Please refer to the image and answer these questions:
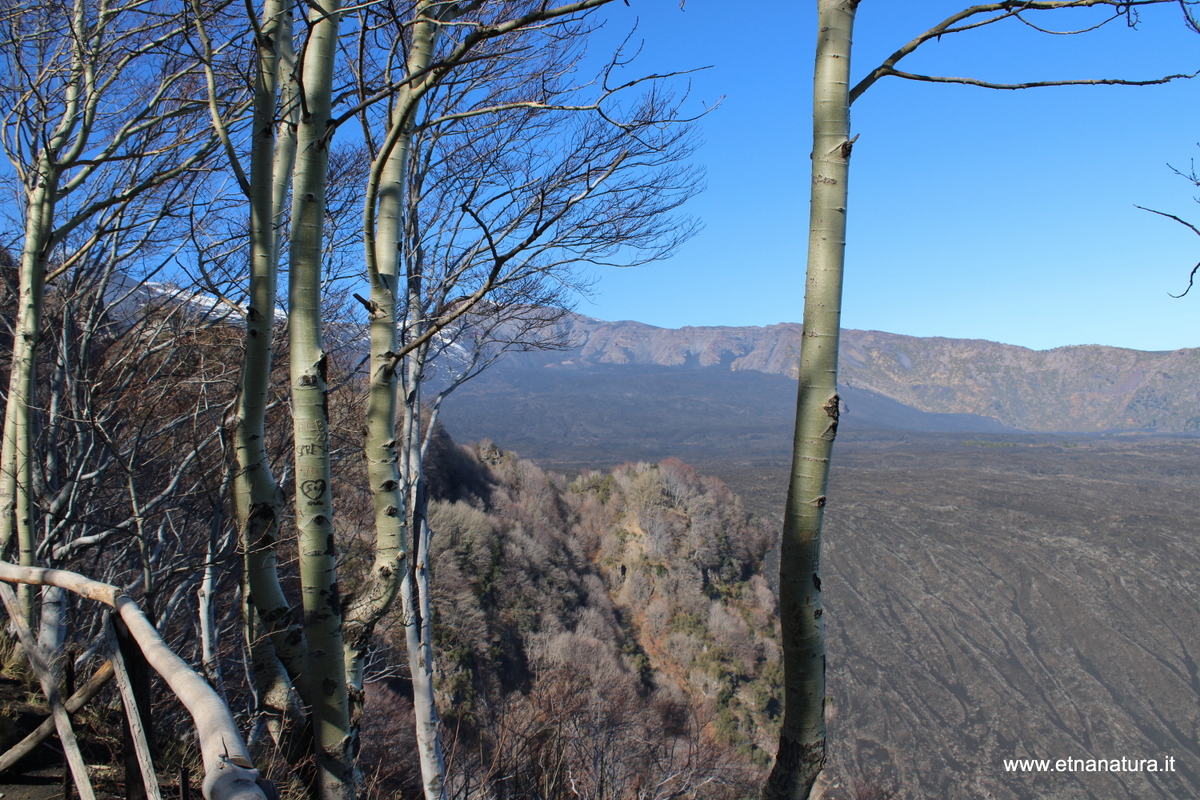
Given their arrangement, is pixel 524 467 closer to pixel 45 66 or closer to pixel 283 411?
pixel 283 411

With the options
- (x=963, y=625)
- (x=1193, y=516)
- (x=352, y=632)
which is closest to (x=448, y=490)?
(x=352, y=632)

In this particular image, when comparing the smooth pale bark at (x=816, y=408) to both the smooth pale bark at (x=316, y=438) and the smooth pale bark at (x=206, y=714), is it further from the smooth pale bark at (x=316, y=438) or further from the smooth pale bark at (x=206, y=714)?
the smooth pale bark at (x=316, y=438)

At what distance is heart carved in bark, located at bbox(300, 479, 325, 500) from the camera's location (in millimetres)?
2006

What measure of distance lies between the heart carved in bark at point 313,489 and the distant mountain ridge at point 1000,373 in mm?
143361

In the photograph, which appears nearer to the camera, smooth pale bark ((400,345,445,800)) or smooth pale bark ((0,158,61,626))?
smooth pale bark ((0,158,61,626))

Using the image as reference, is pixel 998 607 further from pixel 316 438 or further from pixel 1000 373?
pixel 1000 373

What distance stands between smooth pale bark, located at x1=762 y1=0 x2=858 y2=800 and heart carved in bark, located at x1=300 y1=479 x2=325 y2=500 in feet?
4.82

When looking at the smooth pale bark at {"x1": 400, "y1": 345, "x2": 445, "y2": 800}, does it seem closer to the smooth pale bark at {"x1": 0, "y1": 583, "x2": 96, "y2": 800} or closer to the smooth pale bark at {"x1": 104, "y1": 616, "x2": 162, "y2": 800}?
the smooth pale bark at {"x1": 0, "y1": 583, "x2": 96, "y2": 800}

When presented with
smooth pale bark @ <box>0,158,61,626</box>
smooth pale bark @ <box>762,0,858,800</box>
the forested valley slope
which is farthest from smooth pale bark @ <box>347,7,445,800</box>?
the forested valley slope

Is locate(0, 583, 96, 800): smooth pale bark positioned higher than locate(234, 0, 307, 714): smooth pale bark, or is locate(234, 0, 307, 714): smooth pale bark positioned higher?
locate(234, 0, 307, 714): smooth pale bark

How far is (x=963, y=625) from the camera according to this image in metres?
35.6

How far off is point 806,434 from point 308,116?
1798 mm

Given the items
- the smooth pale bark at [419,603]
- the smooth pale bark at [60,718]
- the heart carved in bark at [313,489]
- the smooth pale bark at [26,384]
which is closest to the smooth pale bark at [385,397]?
the heart carved in bark at [313,489]

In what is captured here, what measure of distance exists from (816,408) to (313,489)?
1.58 metres
